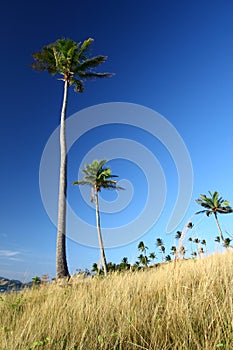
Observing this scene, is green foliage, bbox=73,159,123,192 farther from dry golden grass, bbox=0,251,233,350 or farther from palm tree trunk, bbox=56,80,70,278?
dry golden grass, bbox=0,251,233,350

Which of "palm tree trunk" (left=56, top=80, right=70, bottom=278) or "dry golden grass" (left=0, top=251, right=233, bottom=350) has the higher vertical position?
"palm tree trunk" (left=56, top=80, right=70, bottom=278)

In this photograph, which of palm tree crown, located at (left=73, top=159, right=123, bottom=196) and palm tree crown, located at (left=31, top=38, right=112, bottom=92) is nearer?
palm tree crown, located at (left=31, top=38, right=112, bottom=92)

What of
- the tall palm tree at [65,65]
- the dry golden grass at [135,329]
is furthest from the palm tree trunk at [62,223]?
the dry golden grass at [135,329]

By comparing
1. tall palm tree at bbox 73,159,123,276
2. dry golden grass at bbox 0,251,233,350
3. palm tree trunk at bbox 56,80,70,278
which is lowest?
dry golden grass at bbox 0,251,233,350

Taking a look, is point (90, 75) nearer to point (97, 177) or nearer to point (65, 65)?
point (65, 65)

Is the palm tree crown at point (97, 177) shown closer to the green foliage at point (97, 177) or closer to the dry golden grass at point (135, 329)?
the green foliage at point (97, 177)

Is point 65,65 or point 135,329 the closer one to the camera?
point 135,329

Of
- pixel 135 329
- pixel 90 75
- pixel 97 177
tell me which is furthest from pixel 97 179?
pixel 135 329

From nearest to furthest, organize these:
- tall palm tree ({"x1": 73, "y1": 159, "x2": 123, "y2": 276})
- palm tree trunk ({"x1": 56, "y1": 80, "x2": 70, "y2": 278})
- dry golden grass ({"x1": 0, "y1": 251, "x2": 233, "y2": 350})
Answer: dry golden grass ({"x1": 0, "y1": 251, "x2": 233, "y2": 350})
palm tree trunk ({"x1": 56, "y1": 80, "x2": 70, "y2": 278})
tall palm tree ({"x1": 73, "y1": 159, "x2": 123, "y2": 276})

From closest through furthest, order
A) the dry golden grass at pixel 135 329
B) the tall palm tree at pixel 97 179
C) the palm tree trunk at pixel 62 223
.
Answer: the dry golden grass at pixel 135 329
the palm tree trunk at pixel 62 223
the tall palm tree at pixel 97 179

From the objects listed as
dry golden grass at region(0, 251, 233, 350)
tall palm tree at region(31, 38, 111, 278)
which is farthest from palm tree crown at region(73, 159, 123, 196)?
dry golden grass at region(0, 251, 233, 350)

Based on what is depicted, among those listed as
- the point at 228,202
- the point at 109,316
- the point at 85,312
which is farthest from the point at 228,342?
the point at 228,202

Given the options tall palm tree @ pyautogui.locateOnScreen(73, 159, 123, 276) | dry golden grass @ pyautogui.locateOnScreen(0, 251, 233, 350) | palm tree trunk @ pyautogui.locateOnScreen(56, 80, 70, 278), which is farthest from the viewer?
tall palm tree @ pyautogui.locateOnScreen(73, 159, 123, 276)

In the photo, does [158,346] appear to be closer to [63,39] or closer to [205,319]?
[205,319]
